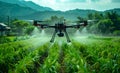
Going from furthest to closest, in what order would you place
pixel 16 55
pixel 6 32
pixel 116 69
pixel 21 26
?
pixel 21 26
pixel 6 32
pixel 16 55
pixel 116 69

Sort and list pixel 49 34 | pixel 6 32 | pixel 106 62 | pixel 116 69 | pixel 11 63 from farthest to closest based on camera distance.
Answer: pixel 6 32, pixel 49 34, pixel 11 63, pixel 106 62, pixel 116 69

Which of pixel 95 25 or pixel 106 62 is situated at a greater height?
pixel 106 62

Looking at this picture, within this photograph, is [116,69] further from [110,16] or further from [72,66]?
[110,16]

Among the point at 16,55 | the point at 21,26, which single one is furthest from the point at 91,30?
the point at 16,55

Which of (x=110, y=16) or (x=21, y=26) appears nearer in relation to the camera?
(x=110, y=16)

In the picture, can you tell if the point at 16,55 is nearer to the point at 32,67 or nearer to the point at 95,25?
the point at 32,67

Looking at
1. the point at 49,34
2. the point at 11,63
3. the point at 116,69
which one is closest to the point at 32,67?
the point at 11,63

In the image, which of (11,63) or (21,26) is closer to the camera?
(11,63)

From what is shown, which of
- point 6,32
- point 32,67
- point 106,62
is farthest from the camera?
point 6,32

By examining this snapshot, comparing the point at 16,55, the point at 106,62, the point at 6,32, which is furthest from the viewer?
the point at 6,32
